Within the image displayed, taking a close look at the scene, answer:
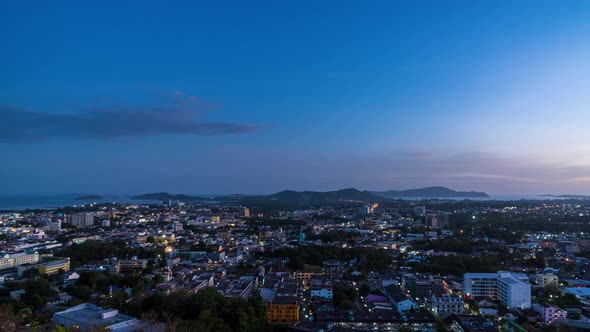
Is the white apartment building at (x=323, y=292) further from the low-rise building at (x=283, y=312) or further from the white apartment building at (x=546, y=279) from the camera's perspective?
the white apartment building at (x=546, y=279)

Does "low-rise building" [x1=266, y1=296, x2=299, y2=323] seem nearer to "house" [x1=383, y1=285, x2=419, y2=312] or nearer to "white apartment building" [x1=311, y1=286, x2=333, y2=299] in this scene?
"white apartment building" [x1=311, y1=286, x2=333, y2=299]

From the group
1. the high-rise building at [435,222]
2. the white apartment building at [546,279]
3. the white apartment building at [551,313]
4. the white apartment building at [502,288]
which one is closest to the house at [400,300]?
the white apartment building at [502,288]

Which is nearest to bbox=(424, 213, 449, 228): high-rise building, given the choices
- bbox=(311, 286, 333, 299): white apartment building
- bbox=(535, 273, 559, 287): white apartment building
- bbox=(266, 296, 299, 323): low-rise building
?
bbox=(535, 273, 559, 287): white apartment building

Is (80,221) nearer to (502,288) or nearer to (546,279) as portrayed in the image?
(502,288)

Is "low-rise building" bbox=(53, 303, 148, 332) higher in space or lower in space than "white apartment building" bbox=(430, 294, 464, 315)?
higher

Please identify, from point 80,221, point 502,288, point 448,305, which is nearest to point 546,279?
point 502,288

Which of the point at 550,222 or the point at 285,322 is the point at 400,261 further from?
the point at 550,222

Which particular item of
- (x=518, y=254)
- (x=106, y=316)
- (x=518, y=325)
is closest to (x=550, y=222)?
(x=518, y=254)
